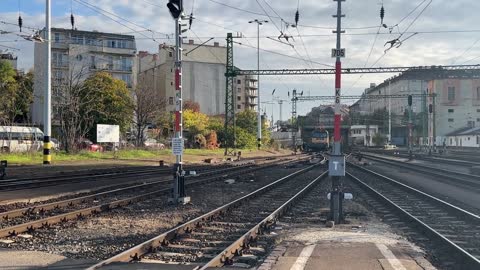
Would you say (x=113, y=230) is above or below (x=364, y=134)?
below

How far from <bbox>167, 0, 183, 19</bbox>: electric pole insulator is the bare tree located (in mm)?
51407

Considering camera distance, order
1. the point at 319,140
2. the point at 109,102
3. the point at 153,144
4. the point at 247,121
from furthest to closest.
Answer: the point at 247,121 → the point at 319,140 → the point at 153,144 → the point at 109,102

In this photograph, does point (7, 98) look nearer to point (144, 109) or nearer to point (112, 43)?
point (144, 109)

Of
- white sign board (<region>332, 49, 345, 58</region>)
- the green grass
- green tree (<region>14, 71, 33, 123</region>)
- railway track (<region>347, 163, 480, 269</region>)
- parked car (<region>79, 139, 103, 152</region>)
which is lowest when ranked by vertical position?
railway track (<region>347, 163, 480, 269</region>)

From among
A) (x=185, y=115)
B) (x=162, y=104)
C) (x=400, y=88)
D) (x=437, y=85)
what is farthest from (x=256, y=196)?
(x=400, y=88)

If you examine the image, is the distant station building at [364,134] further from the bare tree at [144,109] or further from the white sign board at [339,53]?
the white sign board at [339,53]

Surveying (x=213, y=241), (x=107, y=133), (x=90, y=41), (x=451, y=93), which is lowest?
(x=213, y=241)

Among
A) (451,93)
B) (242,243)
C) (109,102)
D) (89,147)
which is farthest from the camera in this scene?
(451,93)

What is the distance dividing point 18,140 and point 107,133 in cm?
766

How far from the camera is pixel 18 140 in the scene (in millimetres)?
48188

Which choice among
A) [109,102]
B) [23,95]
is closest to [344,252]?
[109,102]

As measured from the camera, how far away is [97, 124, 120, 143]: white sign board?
5009cm

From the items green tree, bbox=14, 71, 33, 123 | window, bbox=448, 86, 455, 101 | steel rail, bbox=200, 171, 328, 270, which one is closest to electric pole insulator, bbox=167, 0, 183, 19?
steel rail, bbox=200, 171, 328, 270

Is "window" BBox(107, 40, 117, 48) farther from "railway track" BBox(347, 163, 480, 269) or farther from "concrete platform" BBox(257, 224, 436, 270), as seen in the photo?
"concrete platform" BBox(257, 224, 436, 270)
